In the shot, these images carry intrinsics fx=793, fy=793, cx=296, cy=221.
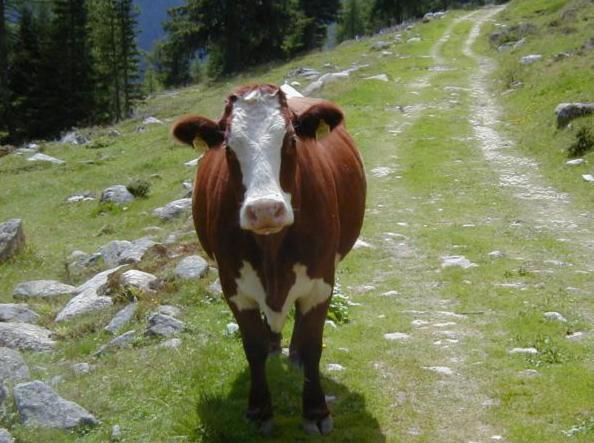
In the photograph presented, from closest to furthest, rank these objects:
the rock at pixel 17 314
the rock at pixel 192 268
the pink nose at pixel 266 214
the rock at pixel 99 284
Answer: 1. the pink nose at pixel 266 214
2. the rock at pixel 192 268
3. the rock at pixel 17 314
4. the rock at pixel 99 284

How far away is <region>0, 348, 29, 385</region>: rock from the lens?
284 inches

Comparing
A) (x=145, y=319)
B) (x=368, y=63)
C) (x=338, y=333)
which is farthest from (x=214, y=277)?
(x=368, y=63)

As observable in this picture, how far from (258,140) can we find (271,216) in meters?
0.66

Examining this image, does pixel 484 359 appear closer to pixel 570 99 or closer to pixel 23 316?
pixel 23 316

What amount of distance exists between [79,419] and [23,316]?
17.7ft

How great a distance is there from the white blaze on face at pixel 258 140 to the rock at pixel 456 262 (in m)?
6.29

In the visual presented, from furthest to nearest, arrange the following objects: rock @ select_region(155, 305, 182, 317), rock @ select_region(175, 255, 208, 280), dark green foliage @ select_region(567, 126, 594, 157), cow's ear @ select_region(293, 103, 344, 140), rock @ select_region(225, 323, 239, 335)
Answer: dark green foliage @ select_region(567, 126, 594, 157), rock @ select_region(175, 255, 208, 280), rock @ select_region(155, 305, 182, 317), rock @ select_region(225, 323, 239, 335), cow's ear @ select_region(293, 103, 344, 140)

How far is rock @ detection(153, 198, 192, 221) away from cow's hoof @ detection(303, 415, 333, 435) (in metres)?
10.5

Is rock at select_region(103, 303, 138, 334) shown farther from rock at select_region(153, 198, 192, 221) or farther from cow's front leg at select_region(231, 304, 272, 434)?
rock at select_region(153, 198, 192, 221)

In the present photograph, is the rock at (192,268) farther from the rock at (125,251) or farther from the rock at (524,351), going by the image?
the rock at (524,351)

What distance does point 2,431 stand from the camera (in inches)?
227

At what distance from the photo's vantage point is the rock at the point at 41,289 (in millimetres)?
12992

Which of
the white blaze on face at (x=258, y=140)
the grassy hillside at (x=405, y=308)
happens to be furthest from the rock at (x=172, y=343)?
the white blaze on face at (x=258, y=140)

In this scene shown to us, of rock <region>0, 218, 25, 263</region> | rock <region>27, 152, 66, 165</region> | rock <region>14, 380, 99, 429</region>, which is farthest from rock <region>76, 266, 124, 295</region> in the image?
rock <region>27, 152, 66, 165</region>
